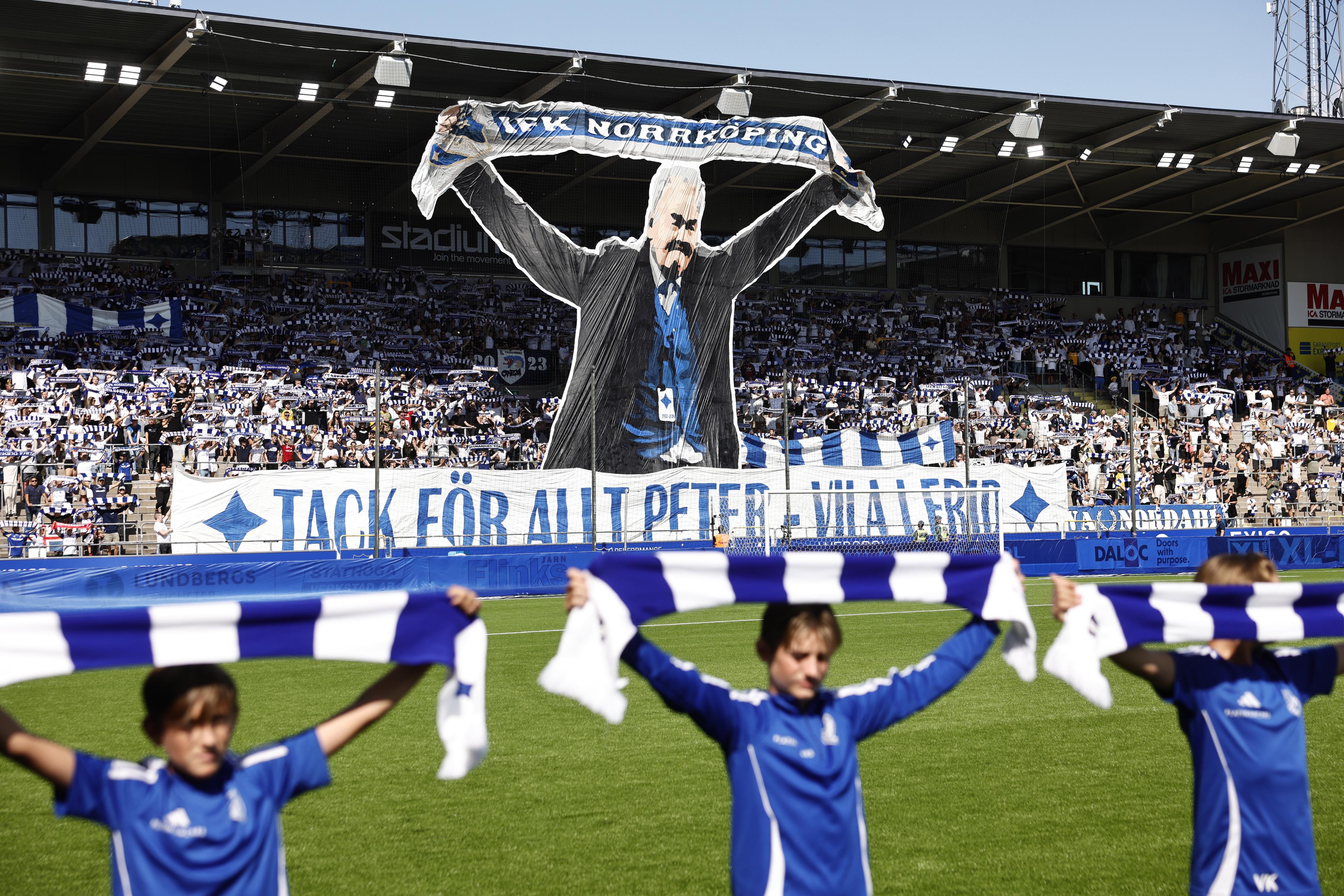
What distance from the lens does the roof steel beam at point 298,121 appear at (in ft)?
105

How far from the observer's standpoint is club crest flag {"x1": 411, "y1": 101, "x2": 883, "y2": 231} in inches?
1164

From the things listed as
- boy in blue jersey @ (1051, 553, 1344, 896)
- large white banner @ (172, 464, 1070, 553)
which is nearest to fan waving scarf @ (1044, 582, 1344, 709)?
boy in blue jersey @ (1051, 553, 1344, 896)

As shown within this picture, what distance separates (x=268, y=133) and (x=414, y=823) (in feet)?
112

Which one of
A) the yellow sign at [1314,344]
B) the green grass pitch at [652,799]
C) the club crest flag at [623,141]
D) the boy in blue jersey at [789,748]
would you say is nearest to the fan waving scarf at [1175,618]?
the boy in blue jersey at [789,748]

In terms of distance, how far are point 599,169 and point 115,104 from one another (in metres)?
14.4

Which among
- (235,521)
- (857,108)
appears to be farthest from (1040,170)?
(235,521)

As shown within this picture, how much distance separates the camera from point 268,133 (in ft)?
125

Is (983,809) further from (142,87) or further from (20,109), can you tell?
(20,109)

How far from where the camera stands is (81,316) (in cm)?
3444

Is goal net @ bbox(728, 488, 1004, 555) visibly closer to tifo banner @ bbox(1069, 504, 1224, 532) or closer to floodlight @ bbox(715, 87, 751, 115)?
tifo banner @ bbox(1069, 504, 1224, 532)

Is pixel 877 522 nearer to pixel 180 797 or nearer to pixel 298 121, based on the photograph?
pixel 298 121

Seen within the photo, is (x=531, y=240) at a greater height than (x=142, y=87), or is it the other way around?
(x=142, y=87)

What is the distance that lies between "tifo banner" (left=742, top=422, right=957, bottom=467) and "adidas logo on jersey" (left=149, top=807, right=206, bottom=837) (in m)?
29.1

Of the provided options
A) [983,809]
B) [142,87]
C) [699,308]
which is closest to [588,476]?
[699,308]
